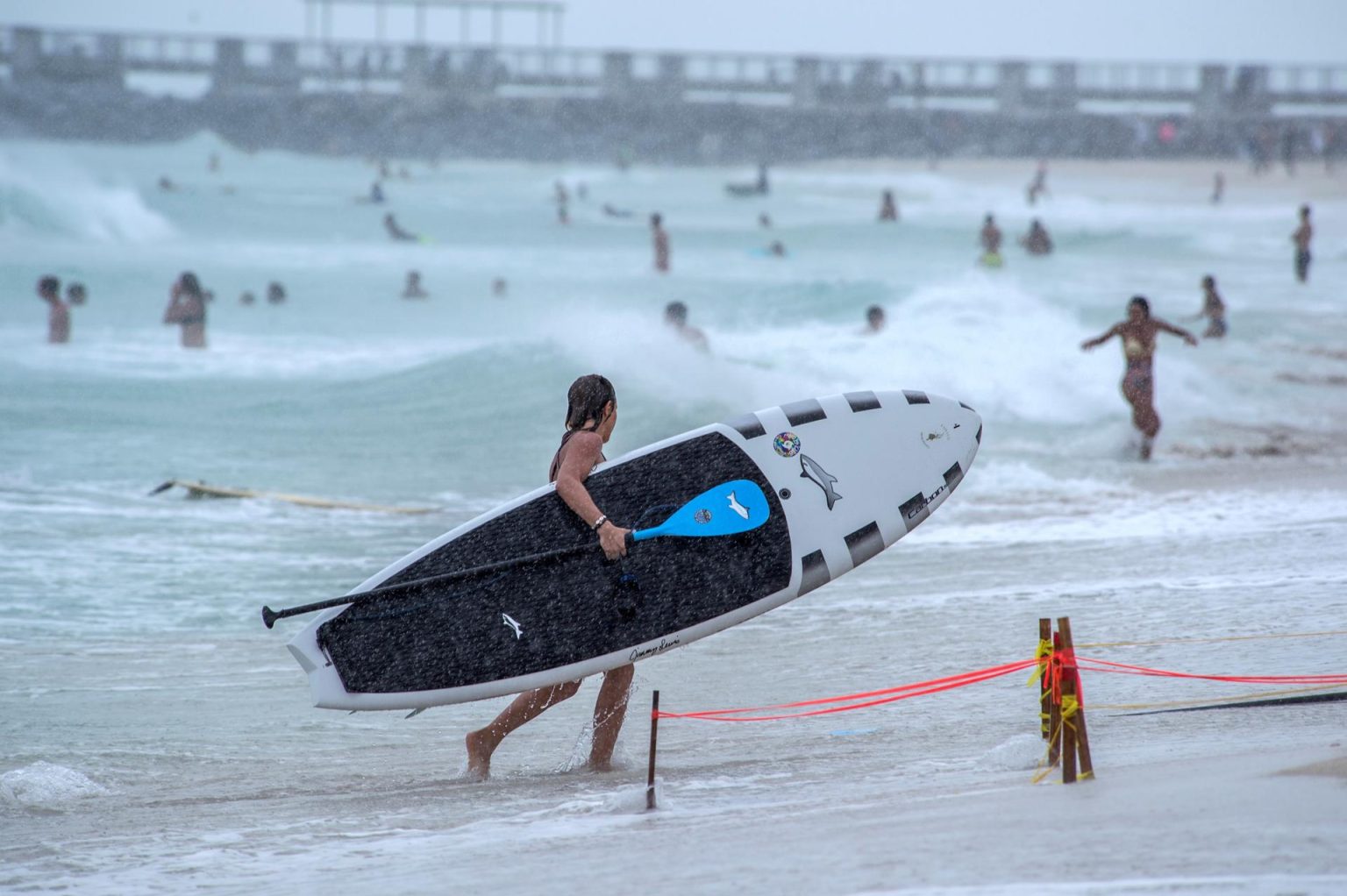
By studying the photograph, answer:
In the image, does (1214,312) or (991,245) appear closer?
(1214,312)

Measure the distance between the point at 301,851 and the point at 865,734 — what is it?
2.07 m

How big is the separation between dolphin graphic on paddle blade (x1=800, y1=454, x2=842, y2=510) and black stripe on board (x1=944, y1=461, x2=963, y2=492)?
0.66 meters

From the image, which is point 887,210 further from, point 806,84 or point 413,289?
point 806,84

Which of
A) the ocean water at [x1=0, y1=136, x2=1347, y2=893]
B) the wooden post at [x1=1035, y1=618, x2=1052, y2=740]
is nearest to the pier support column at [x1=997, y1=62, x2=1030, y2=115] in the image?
the ocean water at [x1=0, y1=136, x2=1347, y2=893]

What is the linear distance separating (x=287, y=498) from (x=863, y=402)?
5845 millimetres

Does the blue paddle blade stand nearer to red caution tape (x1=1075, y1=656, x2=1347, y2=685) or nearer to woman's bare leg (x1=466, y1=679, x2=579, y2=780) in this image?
woman's bare leg (x1=466, y1=679, x2=579, y2=780)

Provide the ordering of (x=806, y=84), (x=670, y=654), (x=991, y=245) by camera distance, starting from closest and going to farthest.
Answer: (x=670, y=654), (x=991, y=245), (x=806, y=84)

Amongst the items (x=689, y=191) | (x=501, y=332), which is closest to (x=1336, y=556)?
(x=501, y=332)

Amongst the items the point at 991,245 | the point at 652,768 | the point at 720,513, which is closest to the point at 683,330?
the point at 720,513

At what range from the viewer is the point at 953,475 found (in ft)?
20.3

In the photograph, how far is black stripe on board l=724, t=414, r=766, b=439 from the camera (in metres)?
5.60

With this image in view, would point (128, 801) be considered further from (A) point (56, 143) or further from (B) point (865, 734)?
(A) point (56, 143)

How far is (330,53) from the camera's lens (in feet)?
239

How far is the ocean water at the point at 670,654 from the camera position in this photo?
3.96m
